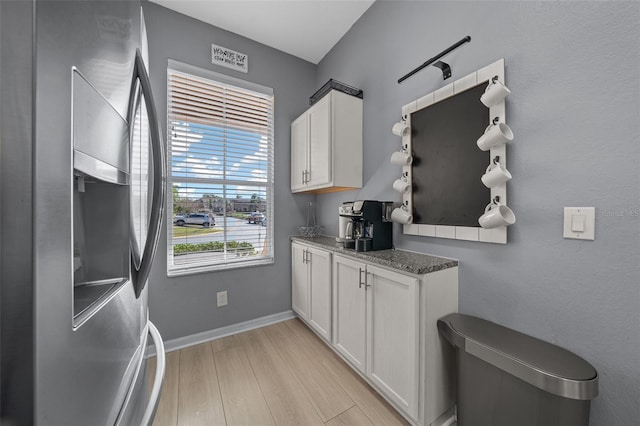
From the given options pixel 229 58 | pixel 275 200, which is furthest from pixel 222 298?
pixel 229 58

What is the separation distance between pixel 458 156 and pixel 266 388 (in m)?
1.97

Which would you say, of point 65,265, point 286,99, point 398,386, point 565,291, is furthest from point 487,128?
point 286,99

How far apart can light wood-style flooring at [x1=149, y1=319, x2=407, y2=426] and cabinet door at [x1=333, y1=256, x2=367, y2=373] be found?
19cm

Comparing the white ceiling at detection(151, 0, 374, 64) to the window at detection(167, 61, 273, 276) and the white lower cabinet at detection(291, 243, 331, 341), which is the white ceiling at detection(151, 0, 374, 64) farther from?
the white lower cabinet at detection(291, 243, 331, 341)

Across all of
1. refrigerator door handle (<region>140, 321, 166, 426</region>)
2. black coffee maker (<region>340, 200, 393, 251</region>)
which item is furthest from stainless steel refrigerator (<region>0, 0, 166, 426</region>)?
black coffee maker (<region>340, 200, 393, 251</region>)

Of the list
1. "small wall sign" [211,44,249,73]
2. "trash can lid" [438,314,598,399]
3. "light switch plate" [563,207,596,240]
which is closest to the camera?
"trash can lid" [438,314,598,399]

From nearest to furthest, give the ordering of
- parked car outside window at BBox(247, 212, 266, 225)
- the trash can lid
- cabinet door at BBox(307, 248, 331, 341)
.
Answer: the trash can lid
cabinet door at BBox(307, 248, 331, 341)
parked car outside window at BBox(247, 212, 266, 225)

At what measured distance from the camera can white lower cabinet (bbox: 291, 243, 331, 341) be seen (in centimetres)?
205

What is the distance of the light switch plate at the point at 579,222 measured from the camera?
1.00 metres

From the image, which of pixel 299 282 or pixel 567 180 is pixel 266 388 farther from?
pixel 567 180

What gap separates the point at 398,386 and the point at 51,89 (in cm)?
177

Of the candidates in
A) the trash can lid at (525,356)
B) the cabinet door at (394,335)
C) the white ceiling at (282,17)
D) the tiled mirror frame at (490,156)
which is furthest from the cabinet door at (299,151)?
the trash can lid at (525,356)

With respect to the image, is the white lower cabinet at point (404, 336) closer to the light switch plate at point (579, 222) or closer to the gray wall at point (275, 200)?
the light switch plate at point (579, 222)

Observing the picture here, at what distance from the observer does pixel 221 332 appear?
238cm
